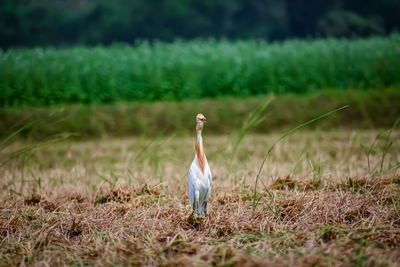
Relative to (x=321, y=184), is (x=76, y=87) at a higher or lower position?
higher

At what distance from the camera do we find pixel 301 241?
55.9 inches

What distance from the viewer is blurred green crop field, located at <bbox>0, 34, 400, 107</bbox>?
19.4ft

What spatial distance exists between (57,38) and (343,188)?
12169 mm

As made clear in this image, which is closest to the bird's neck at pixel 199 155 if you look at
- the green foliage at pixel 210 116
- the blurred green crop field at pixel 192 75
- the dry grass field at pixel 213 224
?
the dry grass field at pixel 213 224

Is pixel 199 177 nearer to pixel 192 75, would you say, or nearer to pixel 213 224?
pixel 213 224

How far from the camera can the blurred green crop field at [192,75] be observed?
19.4ft

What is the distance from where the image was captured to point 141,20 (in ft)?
40.5

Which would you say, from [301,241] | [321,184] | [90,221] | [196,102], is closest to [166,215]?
[90,221]

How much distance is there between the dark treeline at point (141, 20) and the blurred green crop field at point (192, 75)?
5.35 metres

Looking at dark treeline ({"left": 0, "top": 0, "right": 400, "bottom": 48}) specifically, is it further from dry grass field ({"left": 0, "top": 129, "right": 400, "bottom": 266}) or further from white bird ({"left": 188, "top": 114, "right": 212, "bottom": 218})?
white bird ({"left": 188, "top": 114, "right": 212, "bottom": 218})

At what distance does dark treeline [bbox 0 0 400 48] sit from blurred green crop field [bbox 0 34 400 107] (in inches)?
210

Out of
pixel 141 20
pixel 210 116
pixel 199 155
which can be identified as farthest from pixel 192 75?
pixel 141 20

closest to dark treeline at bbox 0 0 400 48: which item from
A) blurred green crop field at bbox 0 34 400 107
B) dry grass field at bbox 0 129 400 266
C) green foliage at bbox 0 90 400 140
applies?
blurred green crop field at bbox 0 34 400 107

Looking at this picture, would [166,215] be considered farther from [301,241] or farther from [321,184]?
[321,184]
